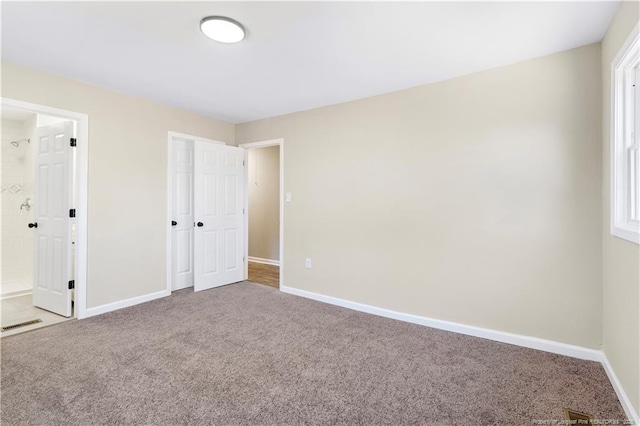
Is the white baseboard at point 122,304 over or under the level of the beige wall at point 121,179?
under

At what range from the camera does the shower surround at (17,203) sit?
4148 millimetres

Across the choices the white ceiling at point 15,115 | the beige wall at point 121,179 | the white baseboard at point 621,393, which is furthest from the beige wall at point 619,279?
the white ceiling at point 15,115

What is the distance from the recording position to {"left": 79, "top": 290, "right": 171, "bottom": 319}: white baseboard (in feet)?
10.4

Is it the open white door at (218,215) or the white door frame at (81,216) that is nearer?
the white door frame at (81,216)

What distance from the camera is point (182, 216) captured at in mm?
4246

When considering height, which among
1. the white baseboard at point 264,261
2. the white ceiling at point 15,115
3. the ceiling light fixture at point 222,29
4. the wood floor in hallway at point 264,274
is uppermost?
the white ceiling at point 15,115

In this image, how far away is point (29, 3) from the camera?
6.11 ft

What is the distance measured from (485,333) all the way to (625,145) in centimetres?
177

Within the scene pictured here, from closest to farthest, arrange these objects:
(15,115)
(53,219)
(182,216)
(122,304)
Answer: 1. (53,219)
2. (122,304)
3. (15,115)
4. (182,216)

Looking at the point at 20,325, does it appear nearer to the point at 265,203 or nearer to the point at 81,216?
the point at 81,216

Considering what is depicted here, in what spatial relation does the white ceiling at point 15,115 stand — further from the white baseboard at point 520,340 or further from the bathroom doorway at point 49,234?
the white baseboard at point 520,340

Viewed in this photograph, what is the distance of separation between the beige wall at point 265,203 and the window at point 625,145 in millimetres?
4732

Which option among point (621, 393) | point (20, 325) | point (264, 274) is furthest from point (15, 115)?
point (621, 393)

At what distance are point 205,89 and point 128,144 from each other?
1150 mm
